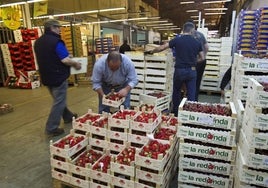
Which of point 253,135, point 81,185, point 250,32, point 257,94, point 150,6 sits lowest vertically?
point 81,185

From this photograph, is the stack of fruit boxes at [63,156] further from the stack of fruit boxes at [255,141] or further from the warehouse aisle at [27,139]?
the stack of fruit boxes at [255,141]

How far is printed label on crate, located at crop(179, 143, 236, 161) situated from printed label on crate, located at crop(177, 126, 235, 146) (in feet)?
0.26

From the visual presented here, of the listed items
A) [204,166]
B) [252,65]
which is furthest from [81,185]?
[252,65]

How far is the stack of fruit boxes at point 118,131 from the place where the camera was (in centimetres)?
286

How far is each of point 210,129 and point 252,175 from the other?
0.57 meters

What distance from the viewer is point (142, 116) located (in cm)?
298

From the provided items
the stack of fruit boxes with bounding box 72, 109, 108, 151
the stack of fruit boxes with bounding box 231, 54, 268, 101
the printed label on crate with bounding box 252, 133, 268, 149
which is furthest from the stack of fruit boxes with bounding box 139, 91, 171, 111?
the printed label on crate with bounding box 252, 133, 268, 149

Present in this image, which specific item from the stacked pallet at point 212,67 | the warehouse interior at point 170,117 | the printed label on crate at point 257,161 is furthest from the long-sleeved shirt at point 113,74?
the stacked pallet at point 212,67

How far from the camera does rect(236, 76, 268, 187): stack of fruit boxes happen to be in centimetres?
198

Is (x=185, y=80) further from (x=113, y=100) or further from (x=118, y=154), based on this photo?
(x=118, y=154)

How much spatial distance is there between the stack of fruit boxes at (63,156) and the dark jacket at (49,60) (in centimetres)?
154

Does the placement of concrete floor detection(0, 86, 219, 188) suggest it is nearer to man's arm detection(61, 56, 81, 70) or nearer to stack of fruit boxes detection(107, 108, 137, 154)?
stack of fruit boxes detection(107, 108, 137, 154)

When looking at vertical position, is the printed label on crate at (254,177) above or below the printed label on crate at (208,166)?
above

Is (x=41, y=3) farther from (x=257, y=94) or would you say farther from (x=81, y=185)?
(x=257, y=94)
